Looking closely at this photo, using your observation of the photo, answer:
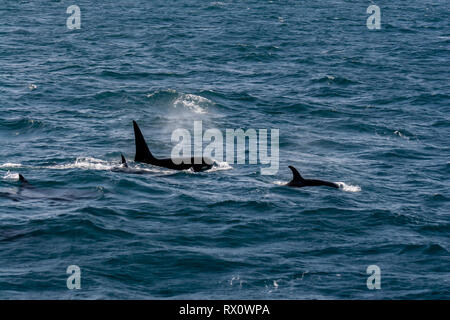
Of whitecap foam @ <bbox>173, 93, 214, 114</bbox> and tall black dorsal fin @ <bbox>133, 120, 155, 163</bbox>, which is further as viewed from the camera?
whitecap foam @ <bbox>173, 93, 214, 114</bbox>

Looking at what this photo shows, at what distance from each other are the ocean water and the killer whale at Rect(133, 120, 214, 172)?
0.52 metres

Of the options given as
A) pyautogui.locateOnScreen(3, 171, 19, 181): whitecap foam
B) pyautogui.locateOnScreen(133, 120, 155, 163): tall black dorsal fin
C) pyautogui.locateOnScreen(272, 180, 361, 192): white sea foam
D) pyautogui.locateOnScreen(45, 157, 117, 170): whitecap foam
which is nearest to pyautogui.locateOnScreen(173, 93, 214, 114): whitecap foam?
pyautogui.locateOnScreen(133, 120, 155, 163): tall black dorsal fin

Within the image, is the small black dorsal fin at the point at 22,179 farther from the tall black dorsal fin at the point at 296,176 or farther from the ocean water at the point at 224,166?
the tall black dorsal fin at the point at 296,176

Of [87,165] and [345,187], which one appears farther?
[87,165]

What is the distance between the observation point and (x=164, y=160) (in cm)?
3644

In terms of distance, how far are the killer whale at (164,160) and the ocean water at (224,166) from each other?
52cm

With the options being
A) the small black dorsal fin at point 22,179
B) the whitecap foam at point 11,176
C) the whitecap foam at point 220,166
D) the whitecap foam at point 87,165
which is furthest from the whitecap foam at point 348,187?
the whitecap foam at point 11,176

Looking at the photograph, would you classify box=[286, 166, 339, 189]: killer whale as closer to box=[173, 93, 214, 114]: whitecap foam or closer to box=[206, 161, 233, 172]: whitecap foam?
box=[206, 161, 233, 172]: whitecap foam

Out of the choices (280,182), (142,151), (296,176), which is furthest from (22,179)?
(296,176)

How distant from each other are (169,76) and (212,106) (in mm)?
9460

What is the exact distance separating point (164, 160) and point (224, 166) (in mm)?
2938

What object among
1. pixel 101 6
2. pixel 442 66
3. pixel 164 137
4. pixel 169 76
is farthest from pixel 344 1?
pixel 164 137

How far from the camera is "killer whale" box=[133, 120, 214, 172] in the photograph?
36000mm

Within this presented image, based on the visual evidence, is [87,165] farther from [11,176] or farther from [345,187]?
[345,187]
